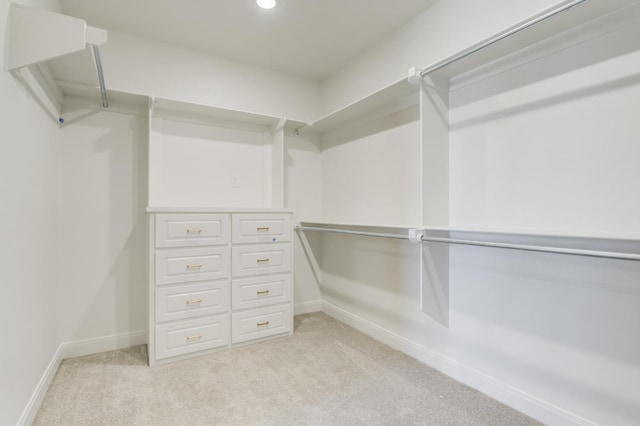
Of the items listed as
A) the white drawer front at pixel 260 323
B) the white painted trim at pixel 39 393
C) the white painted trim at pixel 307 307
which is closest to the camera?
the white painted trim at pixel 39 393

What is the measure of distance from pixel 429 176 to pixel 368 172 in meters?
0.93

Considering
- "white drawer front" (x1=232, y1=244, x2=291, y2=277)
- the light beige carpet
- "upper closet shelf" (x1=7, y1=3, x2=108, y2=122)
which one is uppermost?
"upper closet shelf" (x1=7, y1=3, x2=108, y2=122)

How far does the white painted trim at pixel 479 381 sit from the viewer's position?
5.26 ft

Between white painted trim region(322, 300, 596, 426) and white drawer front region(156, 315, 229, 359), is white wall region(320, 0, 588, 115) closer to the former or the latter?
white painted trim region(322, 300, 596, 426)

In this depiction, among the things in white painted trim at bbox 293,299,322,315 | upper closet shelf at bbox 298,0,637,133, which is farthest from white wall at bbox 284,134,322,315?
upper closet shelf at bbox 298,0,637,133

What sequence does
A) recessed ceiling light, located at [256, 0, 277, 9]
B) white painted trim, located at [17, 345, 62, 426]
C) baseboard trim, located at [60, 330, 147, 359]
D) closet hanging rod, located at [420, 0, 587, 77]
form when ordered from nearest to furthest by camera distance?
1. closet hanging rod, located at [420, 0, 587, 77]
2. white painted trim, located at [17, 345, 62, 426]
3. recessed ceiling light, located at [256, 0, 277, 9]
4. baseboard trim, located at [60, 330, 147, 359]

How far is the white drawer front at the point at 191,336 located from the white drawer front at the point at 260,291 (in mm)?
178

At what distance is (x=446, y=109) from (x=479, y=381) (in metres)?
1.71

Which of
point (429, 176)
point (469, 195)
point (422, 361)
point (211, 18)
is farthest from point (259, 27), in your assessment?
point (422, 361)

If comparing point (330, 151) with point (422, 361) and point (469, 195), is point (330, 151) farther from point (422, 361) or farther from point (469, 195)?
point (422, 361)

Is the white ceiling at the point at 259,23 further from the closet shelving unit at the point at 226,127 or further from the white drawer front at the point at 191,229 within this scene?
the white drawer front at the point at 191,229

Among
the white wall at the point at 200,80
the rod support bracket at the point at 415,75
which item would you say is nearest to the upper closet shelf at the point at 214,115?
the white wall at the point at 200,80

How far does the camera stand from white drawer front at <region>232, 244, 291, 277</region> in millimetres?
2594

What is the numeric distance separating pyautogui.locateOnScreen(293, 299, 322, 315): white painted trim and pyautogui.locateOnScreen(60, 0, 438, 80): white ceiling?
249cm
